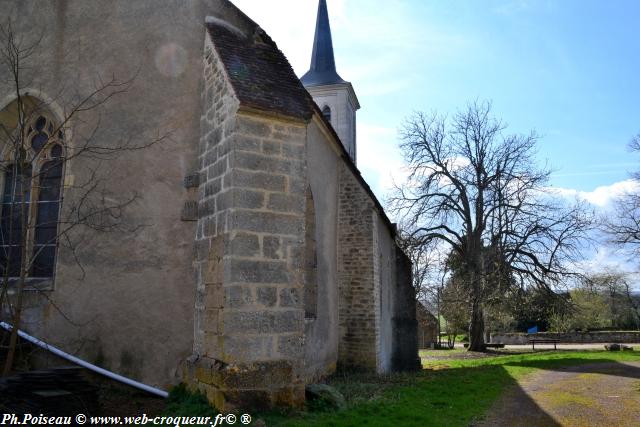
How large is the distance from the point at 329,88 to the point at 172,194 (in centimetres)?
2068

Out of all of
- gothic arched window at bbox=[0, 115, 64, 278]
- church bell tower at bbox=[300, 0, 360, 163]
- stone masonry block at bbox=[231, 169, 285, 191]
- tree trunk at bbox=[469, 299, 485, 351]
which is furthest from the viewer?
church bell tower at bbox=[300, 0, 360, 163]

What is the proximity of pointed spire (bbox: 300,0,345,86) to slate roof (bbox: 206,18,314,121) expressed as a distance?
19.8m

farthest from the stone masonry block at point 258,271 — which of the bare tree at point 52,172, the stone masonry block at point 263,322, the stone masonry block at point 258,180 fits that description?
the bare tree at point 52,172

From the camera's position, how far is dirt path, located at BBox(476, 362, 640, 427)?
6.63 metres

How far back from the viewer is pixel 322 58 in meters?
→ 28.1

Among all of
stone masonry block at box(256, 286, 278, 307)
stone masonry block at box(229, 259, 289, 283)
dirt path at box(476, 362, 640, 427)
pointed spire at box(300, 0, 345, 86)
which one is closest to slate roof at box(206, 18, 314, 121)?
stone masonry block at box(229, 259, 289, 283)

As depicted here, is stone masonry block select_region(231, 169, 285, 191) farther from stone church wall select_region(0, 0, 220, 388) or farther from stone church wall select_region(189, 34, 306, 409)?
stone church wall select_region(0, 0, 220, 388)

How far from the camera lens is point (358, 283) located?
11938 mm

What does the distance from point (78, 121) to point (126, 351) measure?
353cm

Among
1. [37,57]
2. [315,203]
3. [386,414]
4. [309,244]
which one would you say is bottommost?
[386,414]

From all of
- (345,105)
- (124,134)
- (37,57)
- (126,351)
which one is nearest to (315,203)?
(124,134)

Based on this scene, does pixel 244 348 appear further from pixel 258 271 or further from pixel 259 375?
pixel 258 271

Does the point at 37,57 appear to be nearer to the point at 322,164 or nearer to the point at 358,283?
the point at 322,164

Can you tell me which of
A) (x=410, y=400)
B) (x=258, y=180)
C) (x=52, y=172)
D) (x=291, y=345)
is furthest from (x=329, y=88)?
(x=291, y=345)
